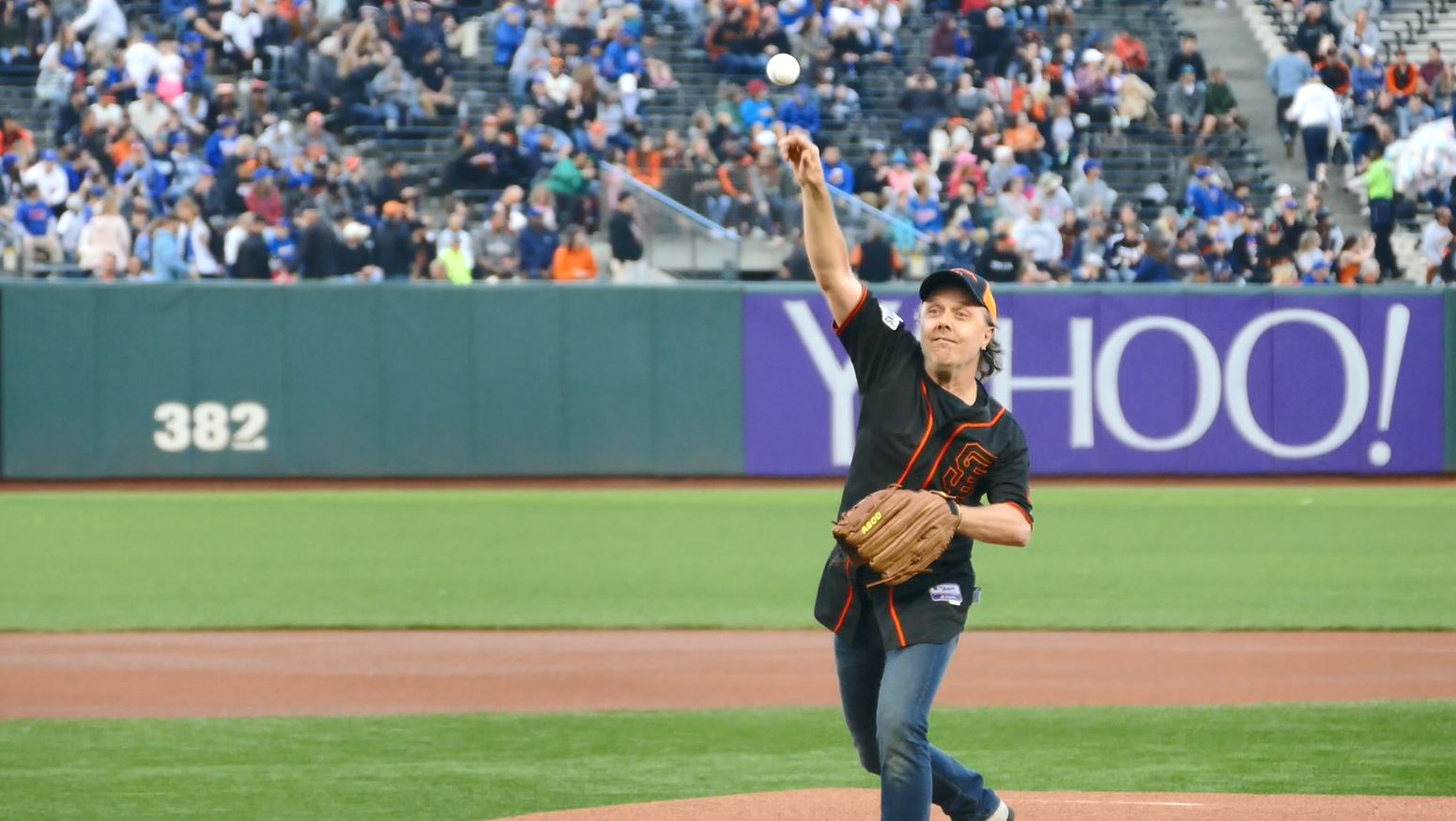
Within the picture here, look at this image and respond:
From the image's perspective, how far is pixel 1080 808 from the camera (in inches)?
268

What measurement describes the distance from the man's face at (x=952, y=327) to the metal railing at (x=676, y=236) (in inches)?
572

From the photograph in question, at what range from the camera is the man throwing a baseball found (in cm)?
519

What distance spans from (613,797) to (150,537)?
387 inches

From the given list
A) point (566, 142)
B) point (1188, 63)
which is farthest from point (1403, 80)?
point (566, 142)

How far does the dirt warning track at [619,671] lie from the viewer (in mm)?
9484

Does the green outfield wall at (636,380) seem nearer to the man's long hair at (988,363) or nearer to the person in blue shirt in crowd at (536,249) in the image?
the person in blue shirt in crowd at (536,249)

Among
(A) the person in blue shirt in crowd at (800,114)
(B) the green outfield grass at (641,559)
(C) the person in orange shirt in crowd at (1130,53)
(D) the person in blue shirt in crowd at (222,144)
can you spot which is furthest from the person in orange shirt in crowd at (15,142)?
(C) the person in orange shirt in crowd at (1130,53)

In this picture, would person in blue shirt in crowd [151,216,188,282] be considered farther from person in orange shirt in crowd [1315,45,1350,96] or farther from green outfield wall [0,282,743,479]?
person in orange shirt in crowd [1315,45,1350,96]

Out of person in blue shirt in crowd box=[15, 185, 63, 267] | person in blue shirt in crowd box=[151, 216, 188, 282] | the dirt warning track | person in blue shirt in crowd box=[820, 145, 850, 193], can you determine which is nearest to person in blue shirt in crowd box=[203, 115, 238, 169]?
person in blue shirt in crowd box=[15, 185, 63, 267]

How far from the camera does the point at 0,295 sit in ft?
64.5

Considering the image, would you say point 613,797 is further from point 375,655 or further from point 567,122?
point 567,122

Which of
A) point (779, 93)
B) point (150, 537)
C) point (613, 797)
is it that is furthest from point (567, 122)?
point (613, 797)

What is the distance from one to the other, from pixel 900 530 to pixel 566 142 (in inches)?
712

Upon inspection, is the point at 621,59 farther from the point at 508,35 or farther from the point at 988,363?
the point at 988,363
